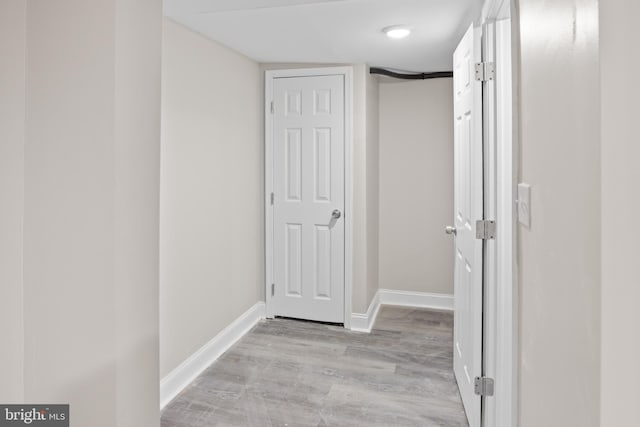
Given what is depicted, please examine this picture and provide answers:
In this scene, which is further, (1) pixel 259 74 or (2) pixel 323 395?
(1) pixel 259 74

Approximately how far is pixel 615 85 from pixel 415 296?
12.2ft

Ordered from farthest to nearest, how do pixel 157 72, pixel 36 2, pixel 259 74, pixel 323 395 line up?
1. pixel 259 74
2. pixel 323 395
3. pixel 157 72
4. pixel 36 2

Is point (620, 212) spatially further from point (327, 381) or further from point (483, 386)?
point (327, 381)

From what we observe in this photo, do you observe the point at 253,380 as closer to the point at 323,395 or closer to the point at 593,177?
the point at 323,395

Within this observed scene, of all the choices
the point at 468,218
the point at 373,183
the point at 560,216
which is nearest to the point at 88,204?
the point at 560,216

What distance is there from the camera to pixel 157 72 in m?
1.50

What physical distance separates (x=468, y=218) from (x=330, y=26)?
56.5 inches

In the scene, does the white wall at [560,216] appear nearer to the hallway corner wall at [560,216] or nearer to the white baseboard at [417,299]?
the hallway corner wall at [560,216]

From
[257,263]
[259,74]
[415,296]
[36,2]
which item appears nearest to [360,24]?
[259,74]

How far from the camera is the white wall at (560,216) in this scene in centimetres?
81

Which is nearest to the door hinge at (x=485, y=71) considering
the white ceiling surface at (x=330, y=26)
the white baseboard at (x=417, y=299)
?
the white ceiling surface at (x=330, y=26)

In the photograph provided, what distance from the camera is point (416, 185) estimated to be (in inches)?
166

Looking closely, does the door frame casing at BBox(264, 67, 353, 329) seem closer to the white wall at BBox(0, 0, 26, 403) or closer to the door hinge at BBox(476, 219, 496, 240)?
the door hinge at BBox(476, 219, 496, 240)

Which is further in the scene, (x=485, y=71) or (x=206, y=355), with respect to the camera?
(x=206, y=355)
